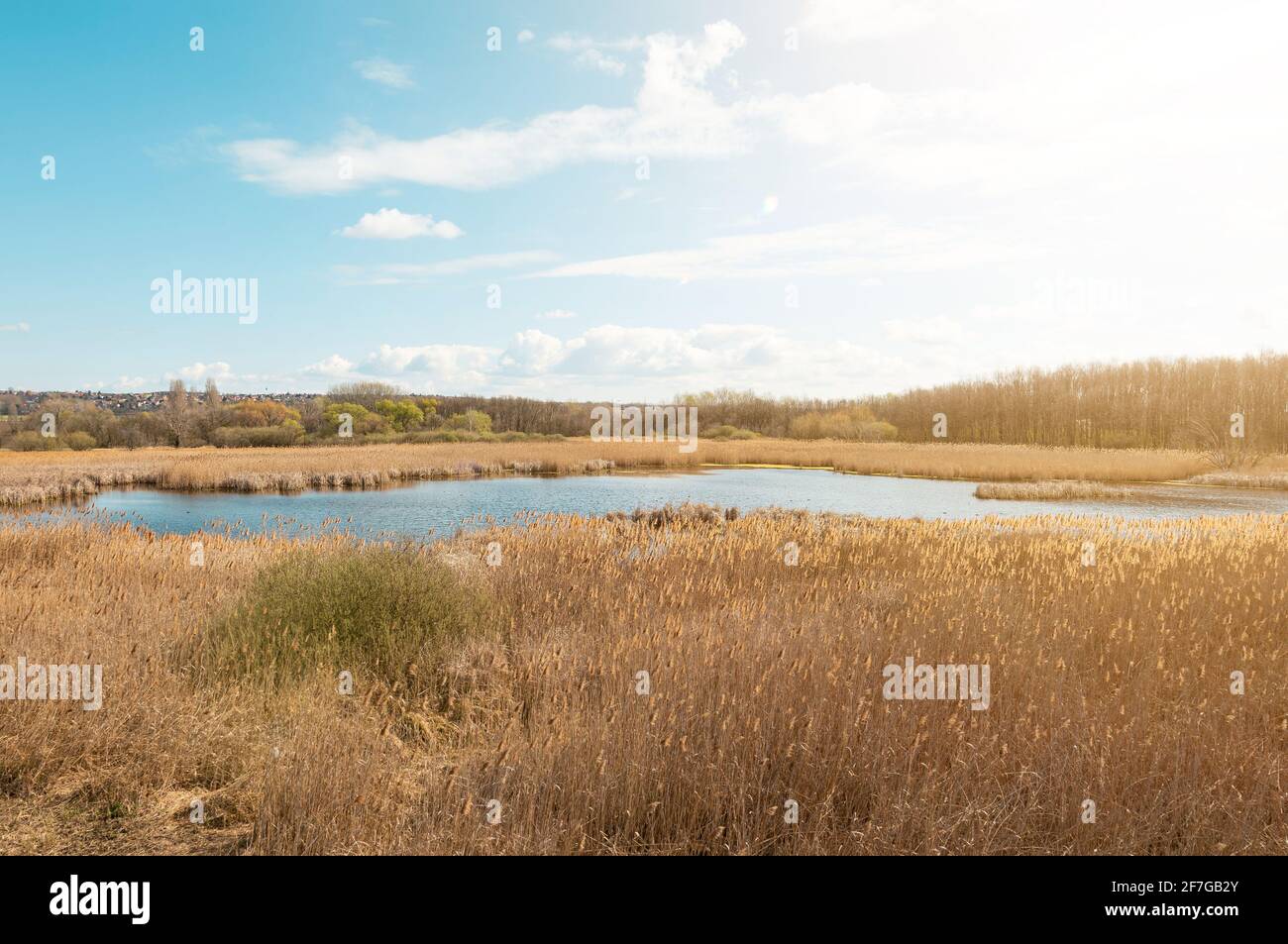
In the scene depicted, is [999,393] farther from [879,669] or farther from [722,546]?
[879,669]

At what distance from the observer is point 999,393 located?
7031 centimetres

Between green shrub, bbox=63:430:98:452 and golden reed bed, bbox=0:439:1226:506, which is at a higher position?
green shrub, bbox=63:430:98:452

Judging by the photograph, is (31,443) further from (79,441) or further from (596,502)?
(596,502)

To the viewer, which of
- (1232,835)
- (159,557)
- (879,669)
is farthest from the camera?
(159,557)

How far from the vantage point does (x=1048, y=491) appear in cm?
2827

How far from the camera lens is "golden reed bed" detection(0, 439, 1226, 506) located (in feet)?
103

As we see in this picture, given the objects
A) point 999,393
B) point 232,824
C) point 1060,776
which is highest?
point 999,393

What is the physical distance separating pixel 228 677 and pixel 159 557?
6.08 meters

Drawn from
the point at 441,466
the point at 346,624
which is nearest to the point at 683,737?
the point at 346,624

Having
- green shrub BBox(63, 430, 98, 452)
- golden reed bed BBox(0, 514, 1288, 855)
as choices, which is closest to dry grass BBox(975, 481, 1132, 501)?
golden reed bed BBox(0, 514, 1288, 855)

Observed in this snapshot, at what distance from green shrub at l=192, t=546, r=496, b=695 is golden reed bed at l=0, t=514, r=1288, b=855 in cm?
16

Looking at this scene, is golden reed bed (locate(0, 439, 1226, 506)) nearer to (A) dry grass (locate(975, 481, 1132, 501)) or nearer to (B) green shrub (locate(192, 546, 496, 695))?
(A) dry grass (locate(975, 481, 1132, 501))

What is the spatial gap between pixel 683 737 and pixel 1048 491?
28571 millimetres
